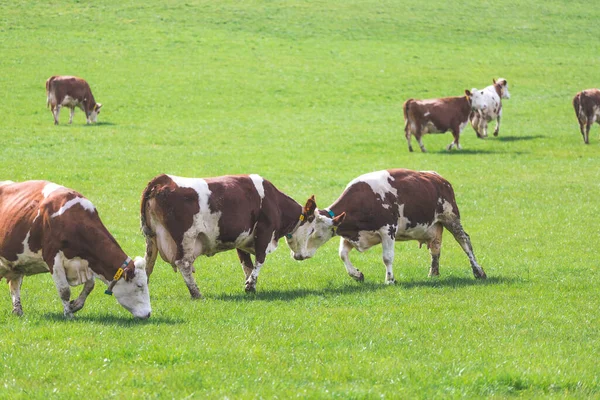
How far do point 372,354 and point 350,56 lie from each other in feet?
153

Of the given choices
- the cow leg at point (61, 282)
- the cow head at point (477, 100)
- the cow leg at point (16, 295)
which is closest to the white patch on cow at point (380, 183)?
the cow leg at point (61, 282)

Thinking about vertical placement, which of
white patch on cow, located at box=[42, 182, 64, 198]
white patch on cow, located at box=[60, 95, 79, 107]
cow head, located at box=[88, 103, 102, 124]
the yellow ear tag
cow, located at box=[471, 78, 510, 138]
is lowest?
cow head, located at box=[88, 103, 102, 124]

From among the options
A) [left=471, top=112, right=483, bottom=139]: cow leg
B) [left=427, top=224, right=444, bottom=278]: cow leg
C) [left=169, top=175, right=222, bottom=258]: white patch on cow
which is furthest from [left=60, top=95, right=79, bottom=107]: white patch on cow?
[left=169, top=175, right=222, bottom=258]: white patch on cow

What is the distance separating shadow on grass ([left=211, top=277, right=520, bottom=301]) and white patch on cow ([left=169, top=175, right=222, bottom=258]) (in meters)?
0.82

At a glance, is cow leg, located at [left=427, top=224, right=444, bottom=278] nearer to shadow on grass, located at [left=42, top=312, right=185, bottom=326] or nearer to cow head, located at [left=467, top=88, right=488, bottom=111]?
shadow on grass, located at [left=42, top=312, right=185, bottom=326]

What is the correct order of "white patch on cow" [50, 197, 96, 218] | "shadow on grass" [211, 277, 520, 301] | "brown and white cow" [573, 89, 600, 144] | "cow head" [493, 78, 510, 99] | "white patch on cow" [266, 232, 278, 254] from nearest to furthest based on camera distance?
"white patch on cow" [50, 197, 96, 218]
"shadow on grass" [211, 277, 520, 301]
"white patch on cow" [266, 232, 278, 254]
"brown and white cow" [573, 89, 600, 144]
"cow head" [493, 78, 510, 99]

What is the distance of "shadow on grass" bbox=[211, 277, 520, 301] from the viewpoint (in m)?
13.9

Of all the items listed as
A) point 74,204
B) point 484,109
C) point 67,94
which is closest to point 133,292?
point 74,204

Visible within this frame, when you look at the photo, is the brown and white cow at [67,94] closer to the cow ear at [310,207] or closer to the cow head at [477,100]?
the cow head at [477,100]

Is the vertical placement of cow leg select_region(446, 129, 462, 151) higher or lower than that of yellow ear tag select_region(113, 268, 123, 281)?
lower

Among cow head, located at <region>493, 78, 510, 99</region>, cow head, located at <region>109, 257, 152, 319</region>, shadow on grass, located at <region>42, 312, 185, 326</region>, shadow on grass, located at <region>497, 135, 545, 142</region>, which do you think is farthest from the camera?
cow head, located at <region>493, 78, 510, 99</region>

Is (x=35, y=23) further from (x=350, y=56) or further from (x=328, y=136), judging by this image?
(x=328, y=136)

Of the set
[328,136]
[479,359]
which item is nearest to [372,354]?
[479,359]

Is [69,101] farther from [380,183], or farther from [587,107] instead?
[380,183]
